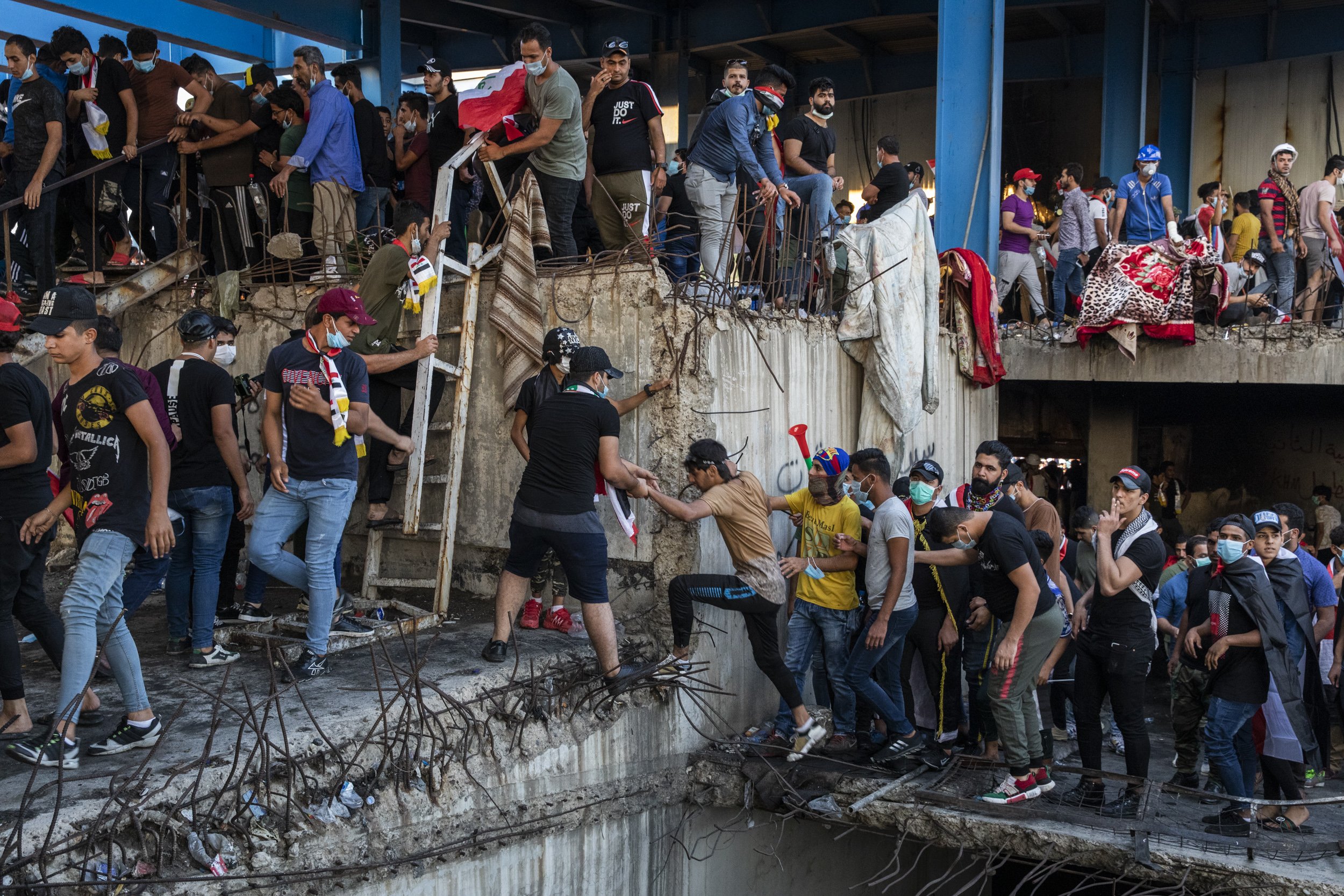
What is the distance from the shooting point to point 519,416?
606 centimetres

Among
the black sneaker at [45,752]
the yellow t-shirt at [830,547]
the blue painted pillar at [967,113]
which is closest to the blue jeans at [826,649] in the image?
the yellow t-shirt at [830,547]

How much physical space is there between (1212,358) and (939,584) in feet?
18.7

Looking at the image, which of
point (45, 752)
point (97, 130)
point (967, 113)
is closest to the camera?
point (45, 752)

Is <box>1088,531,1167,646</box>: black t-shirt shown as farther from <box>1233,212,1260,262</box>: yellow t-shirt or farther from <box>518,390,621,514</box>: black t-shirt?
<box>1233,212,1260,262</box>: yellow t-shirt

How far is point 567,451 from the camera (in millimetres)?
5383

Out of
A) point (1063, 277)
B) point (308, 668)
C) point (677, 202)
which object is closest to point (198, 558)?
point (308, 668)

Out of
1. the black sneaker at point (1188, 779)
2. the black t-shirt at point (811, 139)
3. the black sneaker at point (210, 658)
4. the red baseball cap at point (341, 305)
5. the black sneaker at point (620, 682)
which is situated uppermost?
the black t-shirt at point (811, 139)

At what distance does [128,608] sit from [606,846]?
2681 millimetres

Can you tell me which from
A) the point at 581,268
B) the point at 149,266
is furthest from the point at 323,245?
the point at 581,268

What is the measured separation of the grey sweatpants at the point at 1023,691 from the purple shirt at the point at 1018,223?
6.22 meters

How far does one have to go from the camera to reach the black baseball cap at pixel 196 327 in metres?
5.58

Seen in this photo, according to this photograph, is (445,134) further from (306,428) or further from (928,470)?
(928,470)

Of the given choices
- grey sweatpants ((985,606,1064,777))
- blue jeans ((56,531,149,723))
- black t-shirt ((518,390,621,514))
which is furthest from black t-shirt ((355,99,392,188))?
grey sweatpants ((985,606,1064,777))

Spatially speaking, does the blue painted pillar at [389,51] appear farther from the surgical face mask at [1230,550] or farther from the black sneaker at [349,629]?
the surgical face mask at [1230,550]
